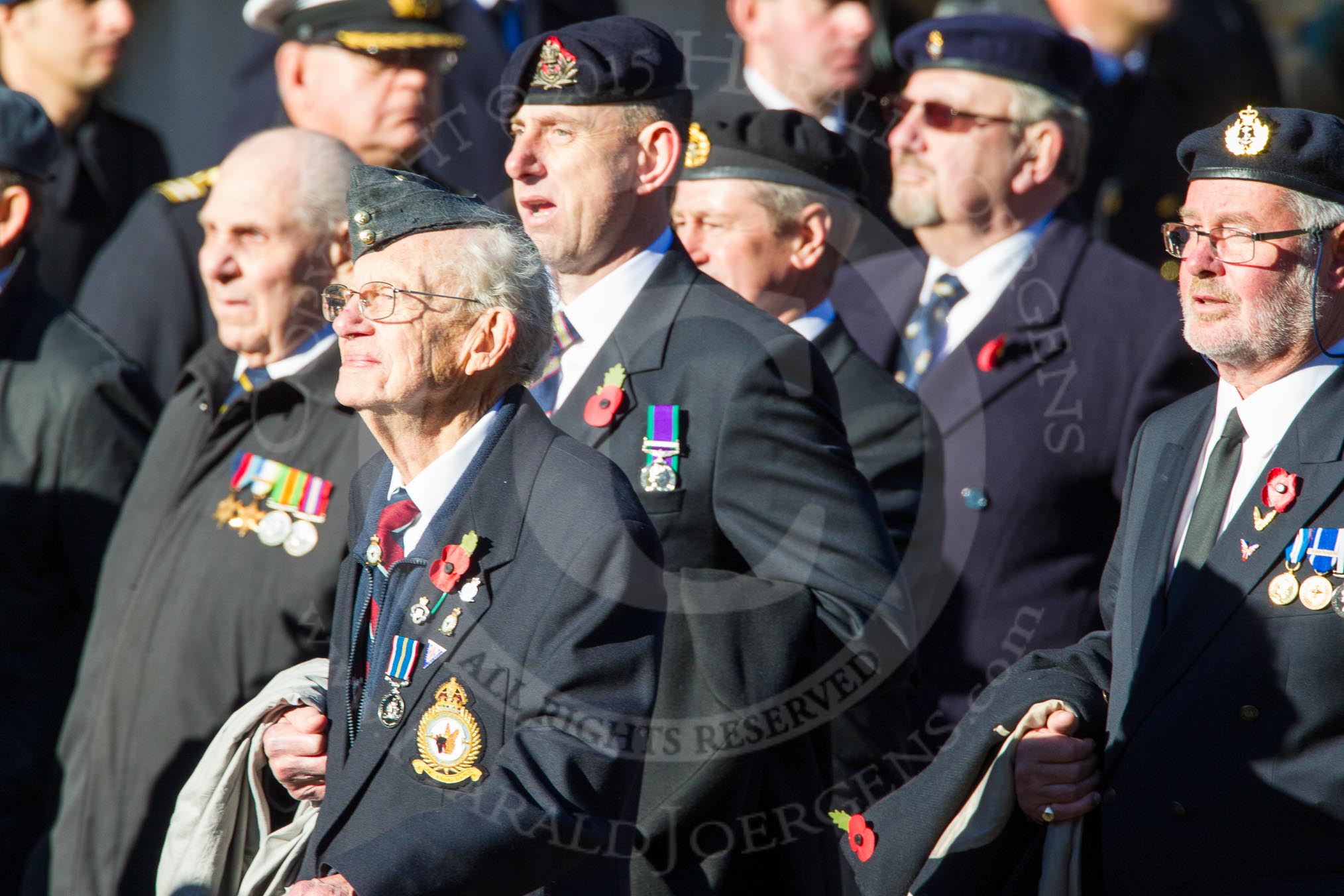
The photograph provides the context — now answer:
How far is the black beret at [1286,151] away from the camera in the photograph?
354 cm

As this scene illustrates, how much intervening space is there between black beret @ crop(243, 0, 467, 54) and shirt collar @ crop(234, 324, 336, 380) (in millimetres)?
1461

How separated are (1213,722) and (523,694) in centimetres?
132

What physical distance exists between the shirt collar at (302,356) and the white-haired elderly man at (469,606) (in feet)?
4.55

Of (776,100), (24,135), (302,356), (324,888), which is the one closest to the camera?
(324,888)

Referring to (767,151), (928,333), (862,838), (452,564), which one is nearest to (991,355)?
(928,333)

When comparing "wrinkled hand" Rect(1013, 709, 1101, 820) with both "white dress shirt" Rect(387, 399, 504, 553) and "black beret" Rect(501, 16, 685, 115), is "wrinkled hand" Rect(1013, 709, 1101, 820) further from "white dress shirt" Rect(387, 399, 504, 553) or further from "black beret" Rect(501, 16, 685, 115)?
"black beret" Rect(501, 16, 685, 115)

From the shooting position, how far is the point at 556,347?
13.7 ft

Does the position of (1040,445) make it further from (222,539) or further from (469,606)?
(469,606)

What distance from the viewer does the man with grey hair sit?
4512mm

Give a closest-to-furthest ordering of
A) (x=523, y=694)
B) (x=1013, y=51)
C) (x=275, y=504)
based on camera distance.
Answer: (x=523, y=694) → (x=275, y=504) → (x=1013, y=51)

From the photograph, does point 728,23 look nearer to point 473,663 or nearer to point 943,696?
point 943,696

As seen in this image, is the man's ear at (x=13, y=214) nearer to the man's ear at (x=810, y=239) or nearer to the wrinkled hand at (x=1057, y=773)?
the man's ear at (x=810, y=239)

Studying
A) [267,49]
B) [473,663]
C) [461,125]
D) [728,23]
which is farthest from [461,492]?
[728,23]

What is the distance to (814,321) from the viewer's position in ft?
16.1
